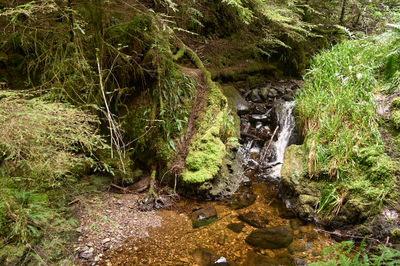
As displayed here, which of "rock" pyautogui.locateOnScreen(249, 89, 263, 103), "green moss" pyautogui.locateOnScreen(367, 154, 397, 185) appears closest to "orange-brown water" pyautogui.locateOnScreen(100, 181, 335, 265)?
"green moss" pyautogui.locateOnScreen(367, 154, 397, 185)

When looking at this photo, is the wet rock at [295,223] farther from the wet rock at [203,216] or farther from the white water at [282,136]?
the white water at [282,136]

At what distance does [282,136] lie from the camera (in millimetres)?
6125

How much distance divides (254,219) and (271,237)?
0.52 metres

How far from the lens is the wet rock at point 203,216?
151 inches

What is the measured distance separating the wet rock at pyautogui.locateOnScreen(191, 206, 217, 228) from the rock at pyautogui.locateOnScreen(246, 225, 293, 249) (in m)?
0.67

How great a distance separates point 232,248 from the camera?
3.39 meters

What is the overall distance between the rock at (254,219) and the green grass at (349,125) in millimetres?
964

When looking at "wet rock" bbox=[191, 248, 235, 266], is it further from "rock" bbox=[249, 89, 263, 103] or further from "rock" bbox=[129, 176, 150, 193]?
"rock" bbox=[249, 89, 263, 103]

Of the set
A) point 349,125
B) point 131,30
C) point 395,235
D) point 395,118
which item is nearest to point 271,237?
point 395,235

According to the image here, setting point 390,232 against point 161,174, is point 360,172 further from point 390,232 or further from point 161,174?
point 161,174

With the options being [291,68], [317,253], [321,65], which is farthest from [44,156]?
[291,68]

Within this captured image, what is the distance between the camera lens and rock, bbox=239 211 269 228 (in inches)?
153

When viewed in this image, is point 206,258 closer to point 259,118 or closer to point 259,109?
point 259,118

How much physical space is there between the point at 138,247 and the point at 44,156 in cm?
178
